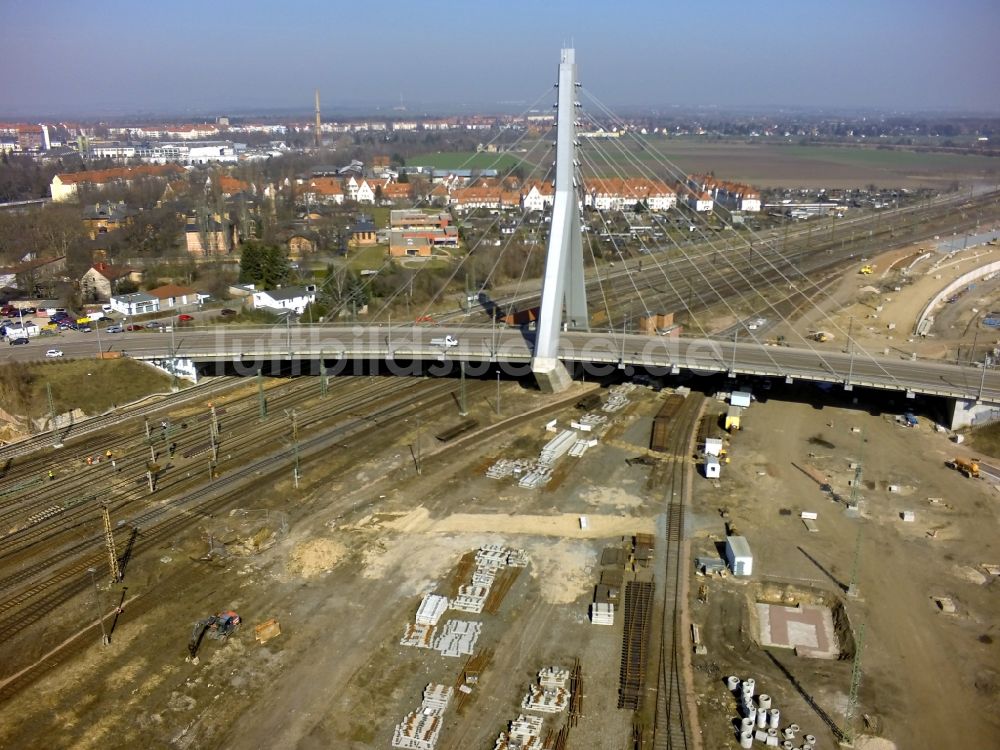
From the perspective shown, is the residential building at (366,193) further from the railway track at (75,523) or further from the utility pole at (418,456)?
the railway track at (75,523)

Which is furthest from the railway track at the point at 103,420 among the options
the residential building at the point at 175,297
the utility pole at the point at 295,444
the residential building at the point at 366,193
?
the residential building at the point at 366,193

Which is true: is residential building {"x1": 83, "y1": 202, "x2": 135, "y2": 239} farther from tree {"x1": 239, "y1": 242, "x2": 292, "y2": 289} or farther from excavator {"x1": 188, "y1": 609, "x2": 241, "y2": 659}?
excavator {"x1": 188, "y1": 609, "x2": 241, "y2": 659}

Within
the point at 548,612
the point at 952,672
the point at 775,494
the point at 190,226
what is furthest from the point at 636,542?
the point at 190,226

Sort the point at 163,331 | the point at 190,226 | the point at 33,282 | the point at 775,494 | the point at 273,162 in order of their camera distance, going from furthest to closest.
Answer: the point at 273,162 → the point at 190,226 → the point at 33,282 → the point at 163,331 → the point at 775,494

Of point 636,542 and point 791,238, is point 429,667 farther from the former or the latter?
point 791,238

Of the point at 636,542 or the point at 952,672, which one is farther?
the point at 636,542

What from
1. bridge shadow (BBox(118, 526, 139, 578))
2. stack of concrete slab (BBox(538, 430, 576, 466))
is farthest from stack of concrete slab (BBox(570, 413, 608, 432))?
bridge shadow (BBox(118, 526, 139, 578))
